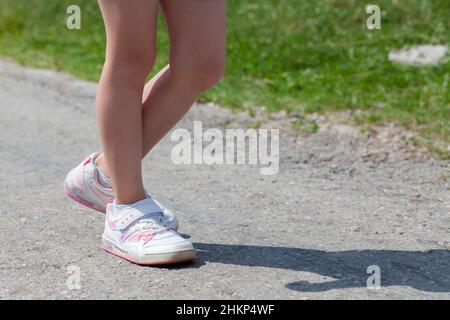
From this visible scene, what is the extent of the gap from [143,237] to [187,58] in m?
0.64

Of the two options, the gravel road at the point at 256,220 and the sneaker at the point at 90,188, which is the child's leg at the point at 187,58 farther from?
the gravel road at the point at 256,220

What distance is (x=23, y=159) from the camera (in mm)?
5059

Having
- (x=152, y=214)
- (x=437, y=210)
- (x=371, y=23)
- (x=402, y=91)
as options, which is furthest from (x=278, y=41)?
(x=152, y=214)

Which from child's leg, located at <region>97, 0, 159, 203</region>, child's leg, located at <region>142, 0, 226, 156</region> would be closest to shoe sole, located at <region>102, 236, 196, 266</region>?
child's leg, located at <region>97, 0, 159, 203</region>

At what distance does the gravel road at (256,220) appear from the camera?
308 cm

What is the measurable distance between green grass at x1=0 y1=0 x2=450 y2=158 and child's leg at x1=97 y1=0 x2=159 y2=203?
2497mm

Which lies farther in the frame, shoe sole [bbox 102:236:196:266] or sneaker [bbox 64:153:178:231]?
sneaker [bbox 64:153:178:231]

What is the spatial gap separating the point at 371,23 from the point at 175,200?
4.77 meters

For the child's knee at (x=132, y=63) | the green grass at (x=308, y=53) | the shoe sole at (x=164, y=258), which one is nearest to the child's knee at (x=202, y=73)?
the child's knee at (x=132, y=63)

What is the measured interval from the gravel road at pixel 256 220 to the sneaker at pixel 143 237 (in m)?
0.04

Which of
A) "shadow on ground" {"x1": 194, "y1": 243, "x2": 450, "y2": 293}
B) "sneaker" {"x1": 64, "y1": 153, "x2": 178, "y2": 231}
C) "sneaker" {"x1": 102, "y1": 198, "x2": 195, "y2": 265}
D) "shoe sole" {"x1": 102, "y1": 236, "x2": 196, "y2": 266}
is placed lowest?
"shadow on ground" {"x1": 194, "y1": 243, "x2": 450, "y2": 293}

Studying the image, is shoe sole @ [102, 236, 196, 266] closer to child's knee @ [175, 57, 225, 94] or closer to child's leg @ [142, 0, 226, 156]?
child's leg @ [142, 0, 226, 156]

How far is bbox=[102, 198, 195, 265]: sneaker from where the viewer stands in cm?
318

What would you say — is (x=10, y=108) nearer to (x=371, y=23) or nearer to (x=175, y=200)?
(x=175, y=200)
